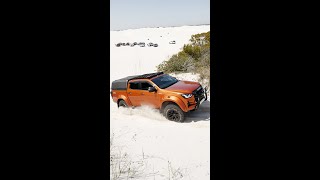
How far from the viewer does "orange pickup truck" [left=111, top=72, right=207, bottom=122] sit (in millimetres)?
8039

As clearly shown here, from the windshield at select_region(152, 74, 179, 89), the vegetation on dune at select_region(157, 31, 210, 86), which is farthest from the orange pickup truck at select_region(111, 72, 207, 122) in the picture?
the vegetation on dune at select_region(157, 31, 210, 86)

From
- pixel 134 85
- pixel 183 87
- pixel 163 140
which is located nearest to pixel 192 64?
pixel 134 85

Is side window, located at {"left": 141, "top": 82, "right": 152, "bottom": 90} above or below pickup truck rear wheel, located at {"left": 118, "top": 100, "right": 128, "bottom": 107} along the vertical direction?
above

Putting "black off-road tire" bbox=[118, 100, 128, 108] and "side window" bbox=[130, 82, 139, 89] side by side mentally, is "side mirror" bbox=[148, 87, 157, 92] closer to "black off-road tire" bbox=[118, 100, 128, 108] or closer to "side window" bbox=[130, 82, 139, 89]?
"side window" bbox=[130, 82, 139, 89]

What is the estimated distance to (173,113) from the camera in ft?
27.1

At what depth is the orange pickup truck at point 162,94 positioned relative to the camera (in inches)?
316

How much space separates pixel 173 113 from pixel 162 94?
25.8 inches

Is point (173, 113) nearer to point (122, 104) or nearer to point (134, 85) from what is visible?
point (134, 85)

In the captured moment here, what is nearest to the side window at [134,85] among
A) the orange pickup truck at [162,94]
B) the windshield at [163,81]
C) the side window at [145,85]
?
the orange pickup truck at [162,94]

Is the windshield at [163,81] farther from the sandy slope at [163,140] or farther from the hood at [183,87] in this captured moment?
the sandy slope at [163,140]
